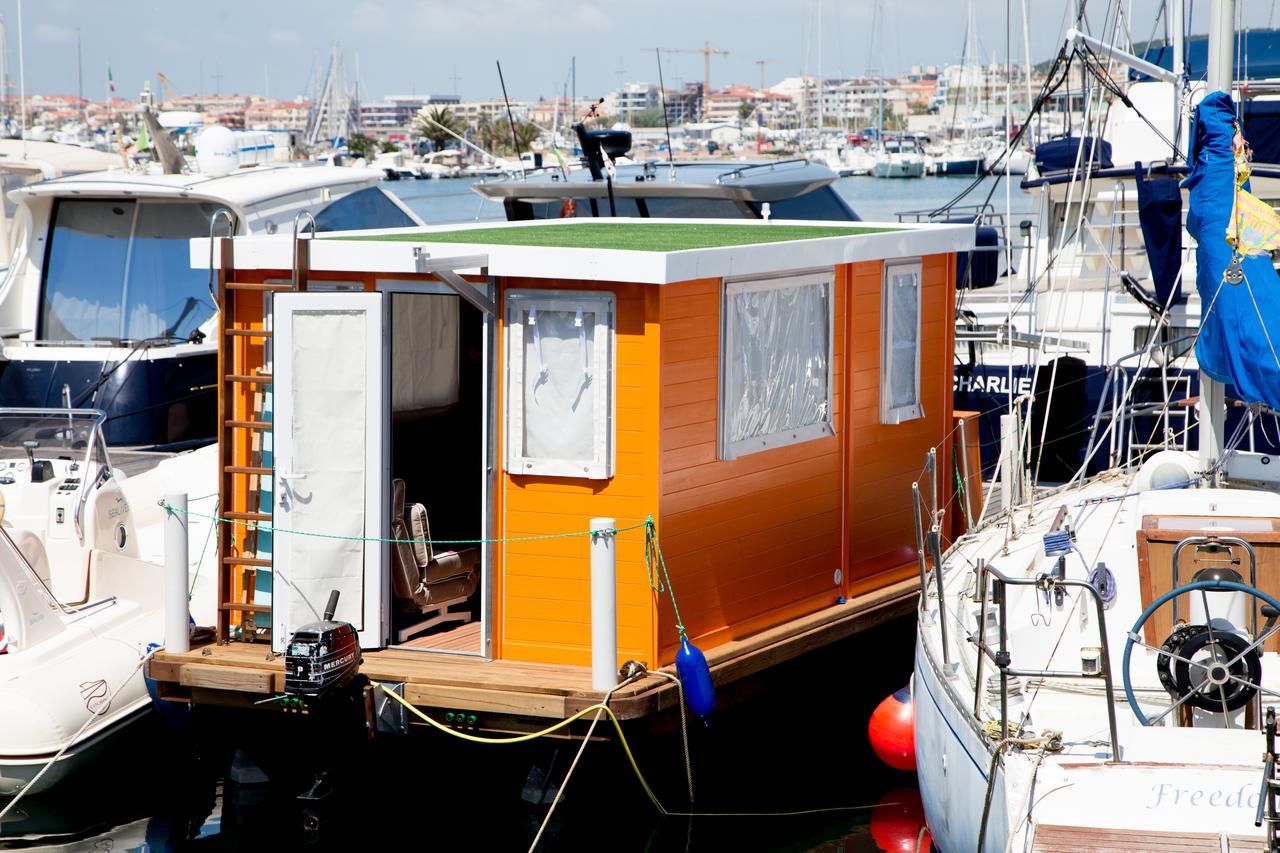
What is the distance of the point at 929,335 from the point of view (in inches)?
406

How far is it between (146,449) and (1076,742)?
9688 mm

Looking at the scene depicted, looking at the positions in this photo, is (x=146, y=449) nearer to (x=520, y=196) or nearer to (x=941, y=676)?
(x=520, y=196)

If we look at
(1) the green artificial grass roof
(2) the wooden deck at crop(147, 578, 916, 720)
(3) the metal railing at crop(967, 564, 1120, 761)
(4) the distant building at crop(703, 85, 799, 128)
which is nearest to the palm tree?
(1) the green artificial grass roof

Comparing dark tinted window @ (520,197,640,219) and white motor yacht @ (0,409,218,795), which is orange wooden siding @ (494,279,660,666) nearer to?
white motor yacht @ (0,409,218,795)

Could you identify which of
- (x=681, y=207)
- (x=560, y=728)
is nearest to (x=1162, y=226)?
(x=681, y=207)

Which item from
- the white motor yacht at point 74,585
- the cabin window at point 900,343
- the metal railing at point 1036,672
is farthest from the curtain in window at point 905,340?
the white motor yacht at point 74,585

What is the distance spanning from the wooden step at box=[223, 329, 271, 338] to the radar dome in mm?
8124

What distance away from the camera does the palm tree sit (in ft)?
51.7

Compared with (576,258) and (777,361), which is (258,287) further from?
(777,361)

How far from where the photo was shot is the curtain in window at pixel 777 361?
847cm

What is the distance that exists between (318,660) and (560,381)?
1877 millimetres

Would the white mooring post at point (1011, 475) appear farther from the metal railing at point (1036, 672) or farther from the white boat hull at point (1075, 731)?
the metal railing at point (1036, 672)

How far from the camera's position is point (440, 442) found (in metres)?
10.8

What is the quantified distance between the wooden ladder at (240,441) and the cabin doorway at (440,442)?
3.02ft
